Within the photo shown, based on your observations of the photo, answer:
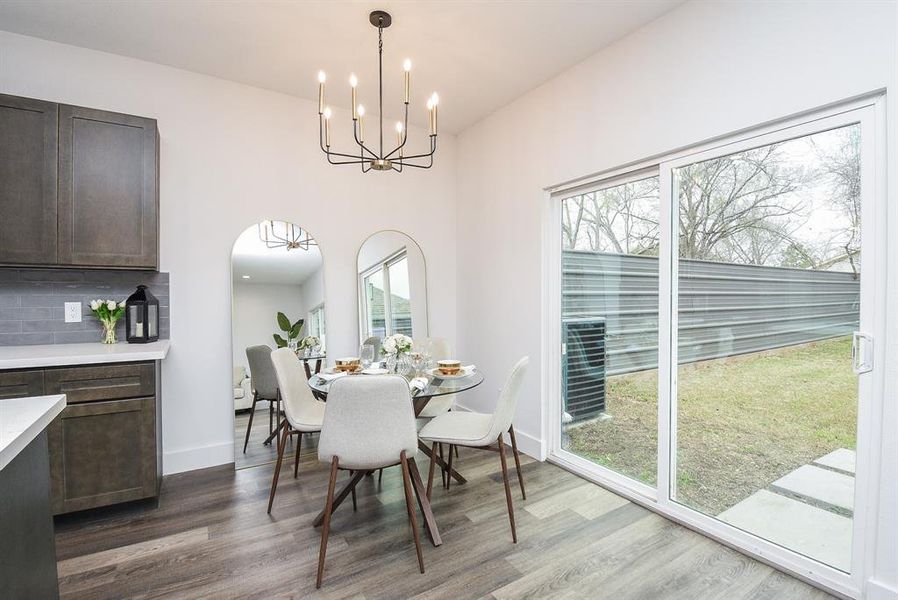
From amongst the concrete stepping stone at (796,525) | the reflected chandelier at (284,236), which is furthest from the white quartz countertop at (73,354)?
the concrete stepping stone at (796,525)

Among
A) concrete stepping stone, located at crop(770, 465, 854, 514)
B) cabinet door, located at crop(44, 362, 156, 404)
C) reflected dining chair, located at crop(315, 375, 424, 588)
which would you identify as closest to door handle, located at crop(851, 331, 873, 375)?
concrete stepping stone, located at crop(770, 465, 854, 514)

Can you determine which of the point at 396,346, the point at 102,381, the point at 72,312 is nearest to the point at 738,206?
the point at 396,346

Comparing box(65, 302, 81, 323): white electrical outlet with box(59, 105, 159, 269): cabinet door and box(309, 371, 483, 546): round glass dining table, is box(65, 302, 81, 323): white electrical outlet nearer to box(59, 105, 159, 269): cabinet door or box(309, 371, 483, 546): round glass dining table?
box(59, 105, 159, 269): cabinet door

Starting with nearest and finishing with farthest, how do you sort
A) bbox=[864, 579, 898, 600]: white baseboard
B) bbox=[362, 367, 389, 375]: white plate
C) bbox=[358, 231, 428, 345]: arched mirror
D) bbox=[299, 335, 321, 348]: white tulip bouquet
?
1. bbox=[864, 579, 898, 600]: white baseboard
2. bbox=[362, 367, 389, 375]: white plate
3. bbox=[299, 335, 321, 348]: white tulip bouquet
4. bbox=[358, 231, 428, 345]: arched mirror

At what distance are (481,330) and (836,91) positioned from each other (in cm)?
287

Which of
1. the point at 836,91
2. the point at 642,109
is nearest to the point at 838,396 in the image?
the point at 836,91

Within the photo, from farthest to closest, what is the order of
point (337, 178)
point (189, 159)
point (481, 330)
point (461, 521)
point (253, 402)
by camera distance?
point (481, 330)
point (337, 178)
point (253, 402)
point (189, 159)
point (461, 521)

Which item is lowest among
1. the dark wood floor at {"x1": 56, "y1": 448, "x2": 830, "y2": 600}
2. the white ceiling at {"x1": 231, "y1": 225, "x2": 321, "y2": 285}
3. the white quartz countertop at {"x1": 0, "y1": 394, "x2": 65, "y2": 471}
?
the dark wood floor at {"x1": 56, "y1": 448, "x2": 830, "y2": 600}

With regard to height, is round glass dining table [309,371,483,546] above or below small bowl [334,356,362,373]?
below

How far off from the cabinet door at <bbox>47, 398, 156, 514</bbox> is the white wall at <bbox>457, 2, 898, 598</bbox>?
263 centimetres

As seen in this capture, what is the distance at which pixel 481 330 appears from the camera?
406 cm

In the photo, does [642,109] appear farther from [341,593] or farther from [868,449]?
[341,593]

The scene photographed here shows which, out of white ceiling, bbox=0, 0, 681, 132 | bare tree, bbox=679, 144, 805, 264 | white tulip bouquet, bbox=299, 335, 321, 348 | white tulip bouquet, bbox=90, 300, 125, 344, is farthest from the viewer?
white tulip bouquet, bbox=299, 335, 321, 348

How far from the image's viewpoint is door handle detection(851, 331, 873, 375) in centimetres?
180
